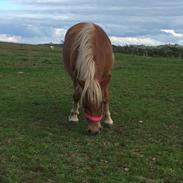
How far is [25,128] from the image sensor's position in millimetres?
7312

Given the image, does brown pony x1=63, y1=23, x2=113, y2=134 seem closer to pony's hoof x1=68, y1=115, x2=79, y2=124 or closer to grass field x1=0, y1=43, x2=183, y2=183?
pony's hoof x1=68, y1=115, x2=79, y2=124

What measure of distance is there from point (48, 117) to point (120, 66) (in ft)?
36.6

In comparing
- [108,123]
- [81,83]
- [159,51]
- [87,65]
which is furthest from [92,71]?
[159,51]

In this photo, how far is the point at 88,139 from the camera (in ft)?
22.0

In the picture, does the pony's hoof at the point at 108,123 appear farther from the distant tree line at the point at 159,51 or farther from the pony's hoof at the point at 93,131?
the distant tree line at the point at 159,51

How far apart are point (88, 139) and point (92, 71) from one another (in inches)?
41.4

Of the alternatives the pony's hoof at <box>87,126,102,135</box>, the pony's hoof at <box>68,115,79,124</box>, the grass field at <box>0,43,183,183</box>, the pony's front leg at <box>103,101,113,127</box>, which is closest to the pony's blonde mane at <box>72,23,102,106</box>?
the pony's hoof at <box>87,126,102,135</box>

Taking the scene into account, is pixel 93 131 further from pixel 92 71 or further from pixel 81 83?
pixel 92 71

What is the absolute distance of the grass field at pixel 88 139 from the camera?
5.23 meters

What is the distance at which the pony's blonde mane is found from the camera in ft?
21.1

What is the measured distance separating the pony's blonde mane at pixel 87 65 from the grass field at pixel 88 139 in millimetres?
721

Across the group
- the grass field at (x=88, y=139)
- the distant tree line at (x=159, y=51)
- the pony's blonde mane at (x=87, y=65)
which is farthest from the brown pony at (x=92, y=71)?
the distant tree line at (x=159, y=51)

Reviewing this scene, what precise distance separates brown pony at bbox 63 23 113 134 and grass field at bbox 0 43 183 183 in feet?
1.20

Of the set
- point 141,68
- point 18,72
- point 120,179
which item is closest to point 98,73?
point 120,179
